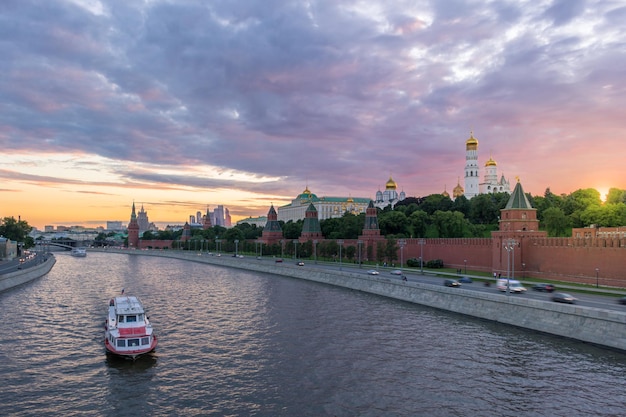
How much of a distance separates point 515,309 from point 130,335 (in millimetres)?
26554

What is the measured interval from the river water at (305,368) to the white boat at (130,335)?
619 millimetres

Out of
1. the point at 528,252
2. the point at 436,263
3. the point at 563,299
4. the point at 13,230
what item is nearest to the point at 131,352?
the point at 563,299

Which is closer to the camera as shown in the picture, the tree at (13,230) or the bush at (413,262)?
the bush at (413,262)

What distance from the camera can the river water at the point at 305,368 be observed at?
21.5 metres

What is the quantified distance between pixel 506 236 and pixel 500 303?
21740 millimetres

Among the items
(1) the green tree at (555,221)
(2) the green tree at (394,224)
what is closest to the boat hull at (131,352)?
(2) the green tree at (394,224)

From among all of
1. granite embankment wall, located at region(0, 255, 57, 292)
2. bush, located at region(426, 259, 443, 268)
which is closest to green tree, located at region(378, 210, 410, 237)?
bush, located at region(426, 259, 443, 268)

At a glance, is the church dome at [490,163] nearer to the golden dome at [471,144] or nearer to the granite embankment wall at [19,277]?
the golden dome at [471,144]

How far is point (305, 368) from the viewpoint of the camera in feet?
87.0

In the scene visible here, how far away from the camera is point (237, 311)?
147ft

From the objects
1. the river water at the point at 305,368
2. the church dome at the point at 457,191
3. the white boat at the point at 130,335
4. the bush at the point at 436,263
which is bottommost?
the river water at the point at 305,368

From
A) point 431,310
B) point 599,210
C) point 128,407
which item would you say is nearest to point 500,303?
point 431,310

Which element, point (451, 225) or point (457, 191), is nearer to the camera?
point (451, 225)

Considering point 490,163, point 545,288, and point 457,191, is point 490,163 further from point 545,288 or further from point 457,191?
point 545,288
